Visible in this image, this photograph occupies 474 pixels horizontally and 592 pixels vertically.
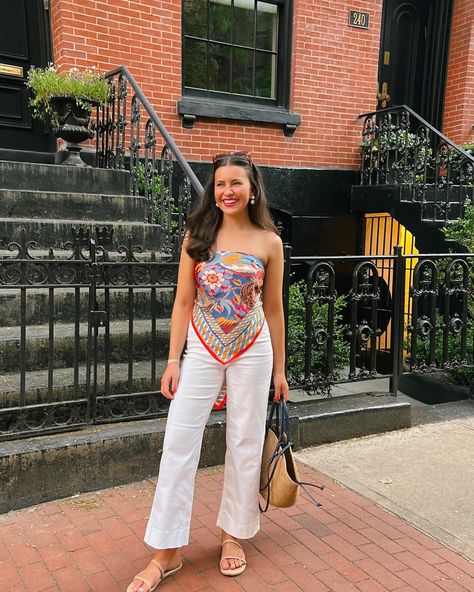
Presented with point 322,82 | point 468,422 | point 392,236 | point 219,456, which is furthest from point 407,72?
point 219,456

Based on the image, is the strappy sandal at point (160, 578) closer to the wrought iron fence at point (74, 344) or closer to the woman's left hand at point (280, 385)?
the woman's left hand at point (280, 385)

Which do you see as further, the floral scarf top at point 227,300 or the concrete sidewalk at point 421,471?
the concrete sidewalk at point 421,471

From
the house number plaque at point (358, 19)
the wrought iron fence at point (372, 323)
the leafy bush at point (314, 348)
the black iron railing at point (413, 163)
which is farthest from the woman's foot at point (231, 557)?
the house number plaque at point (358, 19)

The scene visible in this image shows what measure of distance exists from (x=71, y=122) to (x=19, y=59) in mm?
1391

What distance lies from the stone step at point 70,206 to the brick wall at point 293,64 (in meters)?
1.71

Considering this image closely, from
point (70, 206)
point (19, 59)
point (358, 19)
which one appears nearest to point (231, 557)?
point (70, 206)

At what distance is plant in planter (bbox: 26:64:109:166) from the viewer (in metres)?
5.41

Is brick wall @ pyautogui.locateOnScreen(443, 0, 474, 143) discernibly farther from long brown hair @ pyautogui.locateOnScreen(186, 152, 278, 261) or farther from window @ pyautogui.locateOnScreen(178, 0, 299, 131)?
long brown hair @ pyautogui.locateOnScreen(186, 152, 278, 261)

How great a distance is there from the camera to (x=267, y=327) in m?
2.61

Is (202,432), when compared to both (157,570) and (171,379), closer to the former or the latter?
(171,379)

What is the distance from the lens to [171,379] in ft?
8.16

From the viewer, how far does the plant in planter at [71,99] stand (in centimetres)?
541

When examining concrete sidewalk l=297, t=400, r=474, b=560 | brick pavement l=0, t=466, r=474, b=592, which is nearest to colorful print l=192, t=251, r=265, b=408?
brick pavement l=0, t=466, r=474, b=592

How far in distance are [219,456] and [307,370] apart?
3.22 feet
